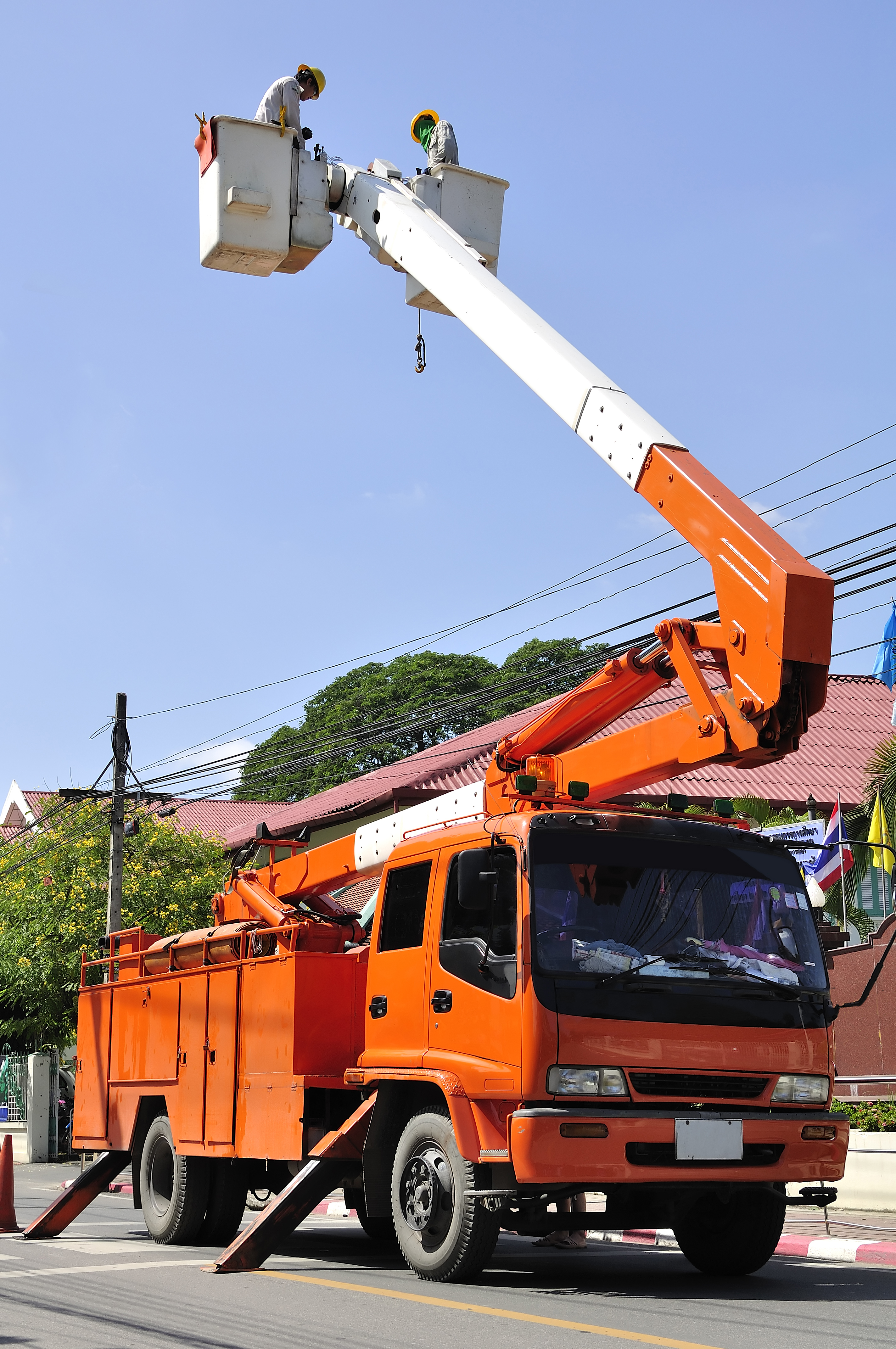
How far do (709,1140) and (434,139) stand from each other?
8.69 metres

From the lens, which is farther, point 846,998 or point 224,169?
point 846,998

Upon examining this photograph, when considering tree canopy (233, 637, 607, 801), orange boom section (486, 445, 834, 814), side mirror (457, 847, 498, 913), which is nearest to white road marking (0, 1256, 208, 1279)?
side mirror (457, 847, 498, 913)

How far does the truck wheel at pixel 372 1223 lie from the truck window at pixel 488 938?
2.64 m

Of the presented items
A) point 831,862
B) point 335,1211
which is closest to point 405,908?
point 335,1211

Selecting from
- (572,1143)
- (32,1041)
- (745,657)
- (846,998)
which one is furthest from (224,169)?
(32,1041)

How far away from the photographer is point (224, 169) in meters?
11.8

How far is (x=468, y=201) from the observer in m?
12.7

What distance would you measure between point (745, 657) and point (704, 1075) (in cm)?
231

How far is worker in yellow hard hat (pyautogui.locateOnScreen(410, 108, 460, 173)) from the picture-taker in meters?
12.6

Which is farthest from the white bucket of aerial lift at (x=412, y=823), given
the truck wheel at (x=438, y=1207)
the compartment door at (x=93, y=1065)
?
the compartment door at (x=93, y=1065)

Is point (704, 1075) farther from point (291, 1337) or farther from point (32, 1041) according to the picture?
point (32, 1041)

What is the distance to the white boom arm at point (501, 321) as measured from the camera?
902 centimetres

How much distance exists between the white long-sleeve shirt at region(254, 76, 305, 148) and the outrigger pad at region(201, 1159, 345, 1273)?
8.01 m

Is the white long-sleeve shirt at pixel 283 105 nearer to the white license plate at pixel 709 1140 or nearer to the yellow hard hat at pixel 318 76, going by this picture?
the yellow hard hat at pixel 318 76
